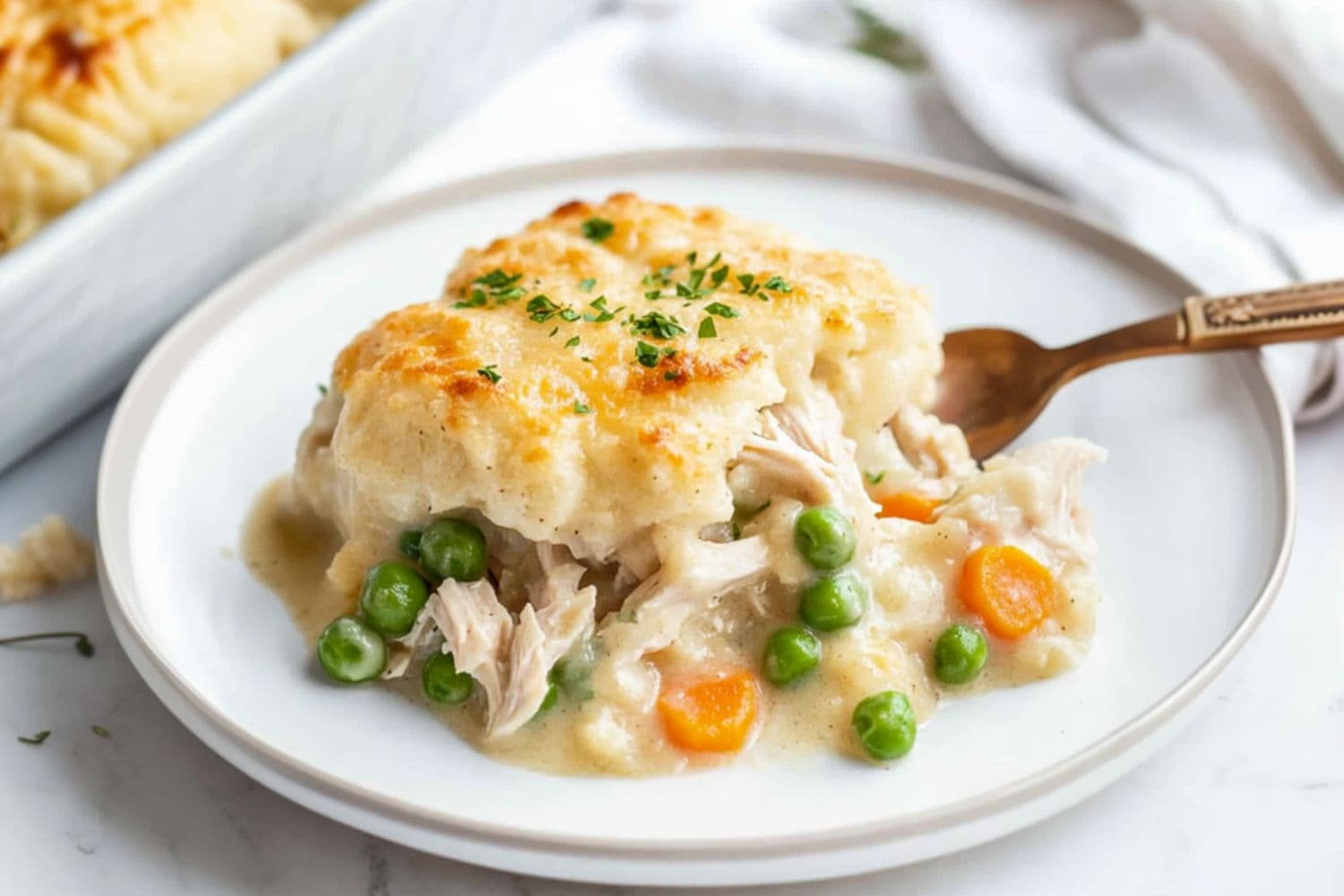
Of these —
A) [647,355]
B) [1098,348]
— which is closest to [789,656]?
[647,355]

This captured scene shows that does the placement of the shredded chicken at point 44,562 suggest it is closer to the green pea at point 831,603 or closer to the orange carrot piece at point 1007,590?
the green pea at point 831,603

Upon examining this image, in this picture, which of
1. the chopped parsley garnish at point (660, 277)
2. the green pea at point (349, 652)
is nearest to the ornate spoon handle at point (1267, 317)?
the chopped parsley garnish at point (660, 277)

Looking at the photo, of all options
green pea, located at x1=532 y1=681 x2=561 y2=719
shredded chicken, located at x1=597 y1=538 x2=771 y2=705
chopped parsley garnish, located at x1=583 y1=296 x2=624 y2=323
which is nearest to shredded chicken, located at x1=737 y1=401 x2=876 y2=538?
shredded chicken, located at x1=597 y1=538 x2=771 y2=705

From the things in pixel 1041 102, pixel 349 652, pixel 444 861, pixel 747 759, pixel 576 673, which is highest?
pixel 1041 102

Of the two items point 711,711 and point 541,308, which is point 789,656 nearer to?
point 711,711

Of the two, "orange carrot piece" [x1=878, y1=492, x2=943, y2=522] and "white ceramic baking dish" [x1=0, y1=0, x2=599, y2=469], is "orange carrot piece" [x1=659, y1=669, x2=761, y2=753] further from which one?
"white ceramic baking dish" [x1=0, y1=0, x2=599, y2=469]

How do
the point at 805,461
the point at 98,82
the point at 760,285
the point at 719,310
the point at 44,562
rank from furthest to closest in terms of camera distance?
the point at 98,82 → the point at 44,562 → the point at 760,285 → the point at 719,310 → the point at 805,461

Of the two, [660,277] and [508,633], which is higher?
[660,277]

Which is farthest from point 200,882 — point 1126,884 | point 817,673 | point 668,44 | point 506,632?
point 668,44
